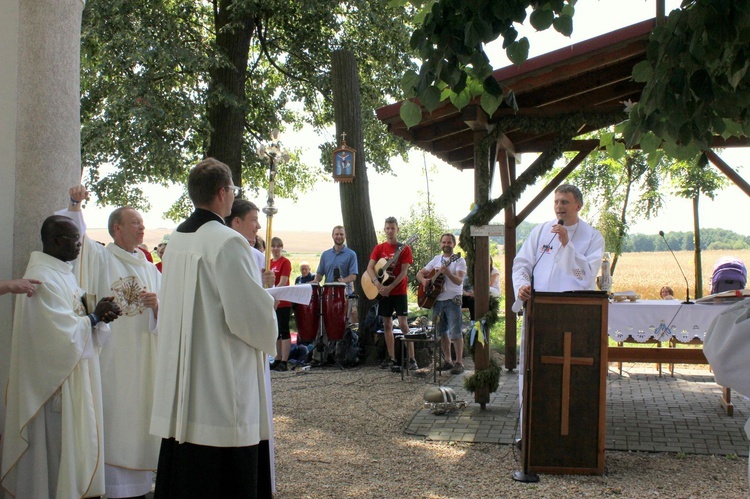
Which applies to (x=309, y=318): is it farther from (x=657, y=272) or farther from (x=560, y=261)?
(x=657, y=272)

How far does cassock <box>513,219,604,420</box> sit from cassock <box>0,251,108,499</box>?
11.1 ft

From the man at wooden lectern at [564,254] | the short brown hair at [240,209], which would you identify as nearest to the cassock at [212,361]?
the short brown hair at [240,209]

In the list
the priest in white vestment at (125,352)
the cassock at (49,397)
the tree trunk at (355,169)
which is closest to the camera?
the cassock at (49,397)

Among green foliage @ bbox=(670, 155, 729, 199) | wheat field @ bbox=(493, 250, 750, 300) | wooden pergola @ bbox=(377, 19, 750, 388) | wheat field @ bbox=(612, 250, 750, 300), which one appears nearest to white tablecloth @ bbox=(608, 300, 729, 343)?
wooden pergola @ bbox=(377, 19, 750, 388)

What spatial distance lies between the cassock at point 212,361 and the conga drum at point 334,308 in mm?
7266

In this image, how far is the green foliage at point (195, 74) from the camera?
14891 millimetres

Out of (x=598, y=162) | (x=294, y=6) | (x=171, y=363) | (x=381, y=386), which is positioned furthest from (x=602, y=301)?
(x=294, y=6)

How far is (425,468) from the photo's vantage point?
610cm

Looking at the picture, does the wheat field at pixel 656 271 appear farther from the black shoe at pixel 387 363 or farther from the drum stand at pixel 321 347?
the drum stand at pixel 321 347

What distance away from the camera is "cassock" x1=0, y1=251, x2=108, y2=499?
441 centimetres

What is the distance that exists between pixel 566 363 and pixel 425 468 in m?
1.39

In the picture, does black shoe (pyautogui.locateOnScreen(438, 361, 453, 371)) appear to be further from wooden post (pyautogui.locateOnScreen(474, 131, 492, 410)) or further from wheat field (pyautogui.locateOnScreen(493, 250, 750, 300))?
wheat field (pyautogui.locateOnScreen(493, 250, 750, 300))

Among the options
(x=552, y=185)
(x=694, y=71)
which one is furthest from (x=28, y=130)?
(x=552, y=185)

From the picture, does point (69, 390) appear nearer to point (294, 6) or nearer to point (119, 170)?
point (119, 170)
